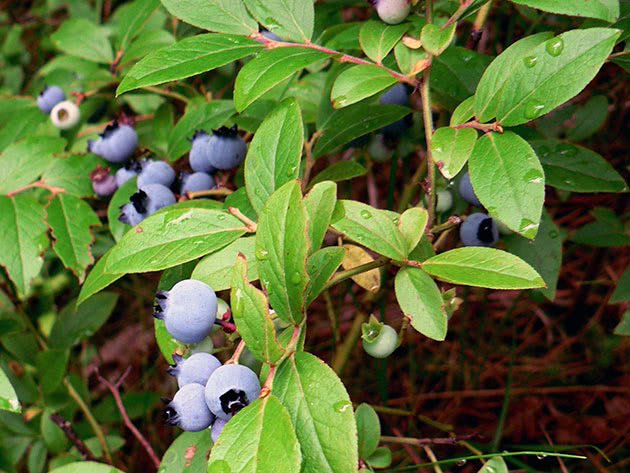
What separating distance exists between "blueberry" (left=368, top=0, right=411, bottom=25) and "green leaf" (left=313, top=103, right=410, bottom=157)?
0.15 metres

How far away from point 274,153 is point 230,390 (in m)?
0.33

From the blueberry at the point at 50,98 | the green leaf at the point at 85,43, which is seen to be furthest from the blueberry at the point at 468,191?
the blueberry at the point at 50,98

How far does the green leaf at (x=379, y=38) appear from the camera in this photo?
88 cm

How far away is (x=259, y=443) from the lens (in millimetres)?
589

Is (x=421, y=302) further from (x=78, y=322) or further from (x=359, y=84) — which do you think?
(x=78, y=322)

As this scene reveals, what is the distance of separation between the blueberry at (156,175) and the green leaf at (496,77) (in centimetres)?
60

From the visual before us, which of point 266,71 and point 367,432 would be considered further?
point 367,432

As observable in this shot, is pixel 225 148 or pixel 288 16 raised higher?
pixel 288 16

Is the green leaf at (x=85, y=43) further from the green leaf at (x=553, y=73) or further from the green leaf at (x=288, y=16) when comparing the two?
the green leaf at (x=553, y=73)

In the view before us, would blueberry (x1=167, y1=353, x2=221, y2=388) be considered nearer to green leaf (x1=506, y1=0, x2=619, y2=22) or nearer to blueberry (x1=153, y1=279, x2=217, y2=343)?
blueberry (x1=153, y1=279, x2=217, y2=343)

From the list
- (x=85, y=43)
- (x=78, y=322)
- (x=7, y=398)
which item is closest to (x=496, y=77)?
(x=7, y=398)

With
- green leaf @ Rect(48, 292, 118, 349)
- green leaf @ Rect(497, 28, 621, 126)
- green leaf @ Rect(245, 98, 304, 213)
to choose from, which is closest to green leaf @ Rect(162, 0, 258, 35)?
green leaf @ Rect(245, 98, 304, 213)

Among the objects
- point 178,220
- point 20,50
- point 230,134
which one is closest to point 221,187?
point 230,134

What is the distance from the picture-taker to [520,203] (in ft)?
2.25
